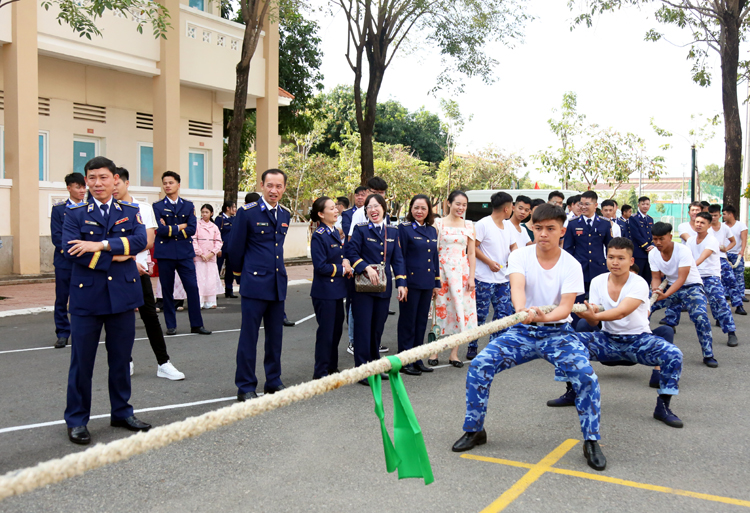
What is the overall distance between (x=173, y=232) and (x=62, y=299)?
1.70 meters

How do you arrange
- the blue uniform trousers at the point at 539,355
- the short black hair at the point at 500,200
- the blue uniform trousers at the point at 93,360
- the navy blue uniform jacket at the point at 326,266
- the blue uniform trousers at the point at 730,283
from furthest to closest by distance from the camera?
the blue uniform trousers at the point at 730,283 < the short black hair at the point at 500,200 < the navy blue uniform jacket at the point at 326,266 < the blue uniform trousers at the point at 93,360 < the blue uniform trousers at the point at 539,355

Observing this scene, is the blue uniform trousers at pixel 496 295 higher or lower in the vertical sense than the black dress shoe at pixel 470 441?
higher

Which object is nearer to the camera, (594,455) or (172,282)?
(594,455)

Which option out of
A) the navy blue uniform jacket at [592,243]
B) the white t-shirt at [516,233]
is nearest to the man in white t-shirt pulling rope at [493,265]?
the white t-shirt at [516,233]

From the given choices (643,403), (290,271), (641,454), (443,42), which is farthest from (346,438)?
(443,42)

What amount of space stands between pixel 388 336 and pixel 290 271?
1074 centimetres

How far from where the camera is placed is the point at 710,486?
166 inches

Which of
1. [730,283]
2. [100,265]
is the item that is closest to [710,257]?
[730,283]

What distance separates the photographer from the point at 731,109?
17.3 metres

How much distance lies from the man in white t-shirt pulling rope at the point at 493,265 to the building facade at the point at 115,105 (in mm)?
11448

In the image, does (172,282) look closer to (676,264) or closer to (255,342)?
(255,342)

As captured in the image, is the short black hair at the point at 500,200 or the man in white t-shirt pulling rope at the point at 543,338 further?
the short black hair at the point at 500,200

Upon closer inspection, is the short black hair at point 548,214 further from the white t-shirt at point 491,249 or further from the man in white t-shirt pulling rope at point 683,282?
the man in white t-shirt pulling rope at point 683,282

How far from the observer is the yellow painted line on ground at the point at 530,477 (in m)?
3.90
